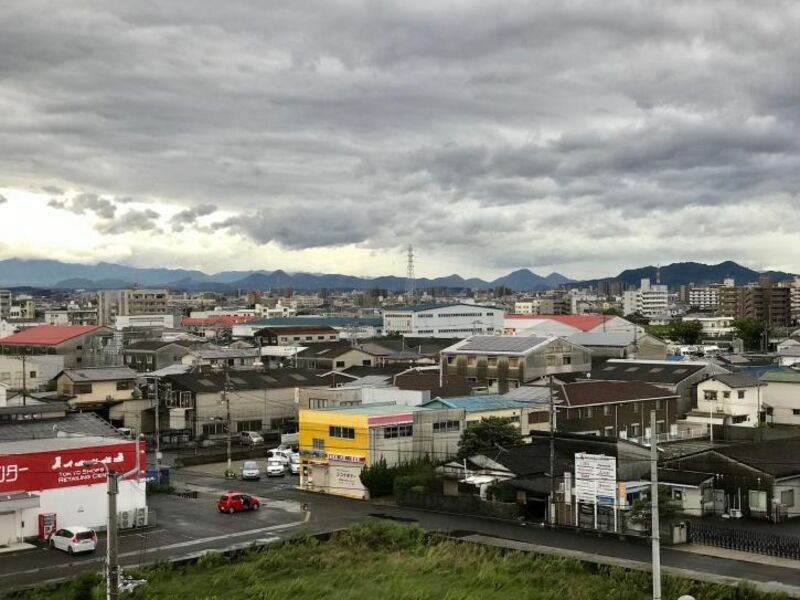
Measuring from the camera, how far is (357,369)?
55.9m

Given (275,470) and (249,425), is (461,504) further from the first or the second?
(249,425)

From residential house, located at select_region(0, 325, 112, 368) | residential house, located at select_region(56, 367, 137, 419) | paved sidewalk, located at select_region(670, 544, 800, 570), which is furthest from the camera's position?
residential house, located at select_region(0, 325, 112, 368)

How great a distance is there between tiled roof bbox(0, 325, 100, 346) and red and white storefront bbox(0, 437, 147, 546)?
51.9 metres

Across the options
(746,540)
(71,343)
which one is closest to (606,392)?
(746,540)

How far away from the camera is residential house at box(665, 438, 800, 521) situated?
26.9 m

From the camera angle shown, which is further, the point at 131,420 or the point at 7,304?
the point at 7,304

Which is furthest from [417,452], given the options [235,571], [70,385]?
[70,385]

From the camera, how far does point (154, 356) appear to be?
71438 millimetres

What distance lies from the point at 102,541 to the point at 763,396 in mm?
35151

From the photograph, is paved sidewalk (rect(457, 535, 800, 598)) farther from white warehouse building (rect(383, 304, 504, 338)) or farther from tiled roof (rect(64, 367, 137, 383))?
white warehouse building (rect(383, 304, 504, 338))

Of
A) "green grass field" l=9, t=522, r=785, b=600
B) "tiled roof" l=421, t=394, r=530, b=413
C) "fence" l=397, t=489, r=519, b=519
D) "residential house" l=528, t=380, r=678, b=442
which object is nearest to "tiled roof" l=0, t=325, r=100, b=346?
"tiled roof" l=421, t=394, r=530, b=413

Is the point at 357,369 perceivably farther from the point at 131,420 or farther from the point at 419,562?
the point at 419,562

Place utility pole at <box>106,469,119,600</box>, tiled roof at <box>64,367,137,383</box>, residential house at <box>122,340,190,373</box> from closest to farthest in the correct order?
utility pole at <box>106,469,119,600</box> → tiled roof at <box>64,367,137,383</box> → residential house at <box>122,340,190,373</box>

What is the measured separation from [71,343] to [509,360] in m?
42.8
